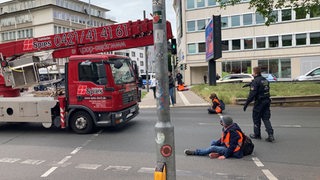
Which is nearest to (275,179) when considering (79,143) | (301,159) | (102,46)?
(301,159)

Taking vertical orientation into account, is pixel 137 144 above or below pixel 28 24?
below

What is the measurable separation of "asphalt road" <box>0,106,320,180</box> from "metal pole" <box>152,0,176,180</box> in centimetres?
153

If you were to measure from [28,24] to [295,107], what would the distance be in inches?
2430

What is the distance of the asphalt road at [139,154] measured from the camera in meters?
5.30

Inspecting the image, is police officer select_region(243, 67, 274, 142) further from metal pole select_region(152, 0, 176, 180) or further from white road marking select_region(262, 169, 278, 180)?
metal pole select_region(152, 0, 176, 180)

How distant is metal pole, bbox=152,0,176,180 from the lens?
140 inches

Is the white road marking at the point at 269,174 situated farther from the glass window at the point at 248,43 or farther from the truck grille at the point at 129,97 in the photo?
the glass window at the point at 248,43

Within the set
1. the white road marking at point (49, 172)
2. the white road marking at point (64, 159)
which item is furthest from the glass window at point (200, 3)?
the white road marking at point (49, 172)

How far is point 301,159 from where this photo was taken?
19.3 ft

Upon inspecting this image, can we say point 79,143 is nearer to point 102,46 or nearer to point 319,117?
point 102,46

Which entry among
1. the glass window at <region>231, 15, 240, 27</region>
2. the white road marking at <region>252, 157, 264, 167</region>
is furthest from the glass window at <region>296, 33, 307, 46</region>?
the white road marking at <region>252, 157, 264, 167</region>

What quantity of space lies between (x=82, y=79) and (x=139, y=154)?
3259mm

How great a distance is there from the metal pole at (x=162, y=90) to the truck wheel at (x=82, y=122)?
18.2 feet

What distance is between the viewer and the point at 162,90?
365 cm
